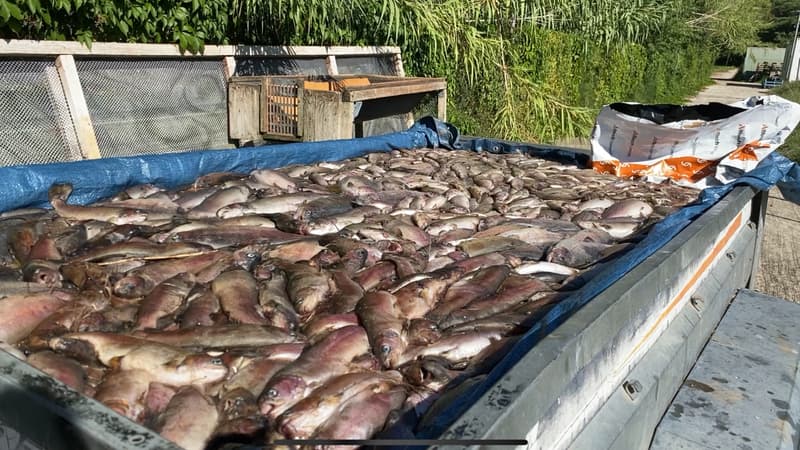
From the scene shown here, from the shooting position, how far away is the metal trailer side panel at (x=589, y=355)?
136 centimetres

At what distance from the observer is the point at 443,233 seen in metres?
3.70

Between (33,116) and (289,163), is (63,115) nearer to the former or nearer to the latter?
(33,116)

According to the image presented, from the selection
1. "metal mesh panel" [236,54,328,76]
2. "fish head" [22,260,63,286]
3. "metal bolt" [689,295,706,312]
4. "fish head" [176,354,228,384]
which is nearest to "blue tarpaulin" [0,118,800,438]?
"metal bolt" [689,295,706,312]

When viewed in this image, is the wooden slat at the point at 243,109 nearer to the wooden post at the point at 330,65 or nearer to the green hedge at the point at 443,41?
the green hedge at the point at 443,41

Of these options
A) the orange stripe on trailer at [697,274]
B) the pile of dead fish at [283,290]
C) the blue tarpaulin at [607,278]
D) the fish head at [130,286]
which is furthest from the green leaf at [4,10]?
the orange stripe on trailer at [697,274]

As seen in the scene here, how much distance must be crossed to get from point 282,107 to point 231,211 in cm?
300

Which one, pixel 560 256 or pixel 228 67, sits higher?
pixel 228 67

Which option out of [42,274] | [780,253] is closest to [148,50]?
[42,274]

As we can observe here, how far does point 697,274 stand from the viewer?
296cm

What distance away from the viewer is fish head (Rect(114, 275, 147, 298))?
2.65m

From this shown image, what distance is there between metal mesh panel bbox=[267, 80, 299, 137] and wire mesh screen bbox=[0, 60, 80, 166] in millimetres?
2006

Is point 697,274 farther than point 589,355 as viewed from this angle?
Yes

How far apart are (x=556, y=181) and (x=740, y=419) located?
10.4 feet

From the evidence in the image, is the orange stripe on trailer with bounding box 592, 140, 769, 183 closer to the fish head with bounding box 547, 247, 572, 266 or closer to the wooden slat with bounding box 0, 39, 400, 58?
the fish head with bounding box 547, 247, 572, 266
